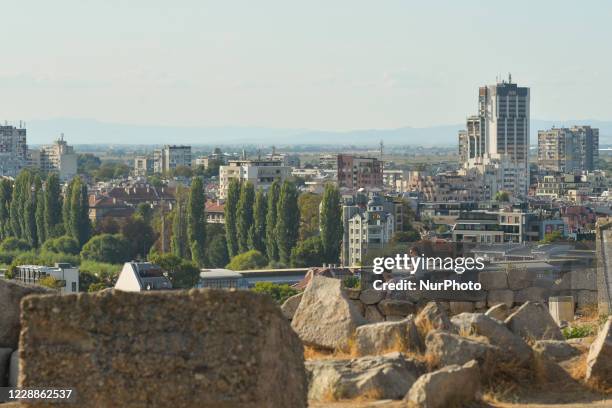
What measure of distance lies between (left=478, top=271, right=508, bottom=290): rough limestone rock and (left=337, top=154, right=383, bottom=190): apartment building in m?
144

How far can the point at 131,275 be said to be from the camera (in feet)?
105

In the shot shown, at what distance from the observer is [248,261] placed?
71.6m

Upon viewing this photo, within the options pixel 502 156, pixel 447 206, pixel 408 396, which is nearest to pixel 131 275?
pixel 408 396

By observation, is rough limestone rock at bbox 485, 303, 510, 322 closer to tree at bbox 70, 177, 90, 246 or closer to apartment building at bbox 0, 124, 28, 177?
tree at bbox 70, 177, 90, 246

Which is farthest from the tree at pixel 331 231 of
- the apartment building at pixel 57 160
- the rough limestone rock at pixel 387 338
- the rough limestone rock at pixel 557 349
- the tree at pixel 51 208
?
the apartment building at pixel 57 160

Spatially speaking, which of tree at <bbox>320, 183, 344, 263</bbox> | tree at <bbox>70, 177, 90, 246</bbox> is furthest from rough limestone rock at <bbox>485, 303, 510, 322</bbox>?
tree at <bbox>70, 177, 90, 246</bbox>

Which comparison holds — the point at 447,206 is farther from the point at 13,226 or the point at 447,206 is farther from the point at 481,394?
the point at 481,394

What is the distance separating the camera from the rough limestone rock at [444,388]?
675cm

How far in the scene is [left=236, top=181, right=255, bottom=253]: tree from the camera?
75.6 m

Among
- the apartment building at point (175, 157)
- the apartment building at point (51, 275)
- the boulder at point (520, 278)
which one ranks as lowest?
the apartment building at point (175, 157)

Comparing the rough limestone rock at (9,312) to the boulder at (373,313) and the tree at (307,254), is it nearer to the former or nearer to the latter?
the boulder at (373,313)

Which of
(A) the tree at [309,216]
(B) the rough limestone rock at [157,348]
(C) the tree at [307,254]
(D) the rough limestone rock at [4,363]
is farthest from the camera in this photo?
(A) the tree at [309,216]

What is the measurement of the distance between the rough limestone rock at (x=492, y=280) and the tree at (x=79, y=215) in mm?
69372

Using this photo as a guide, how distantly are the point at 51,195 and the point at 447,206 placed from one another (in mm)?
41597
